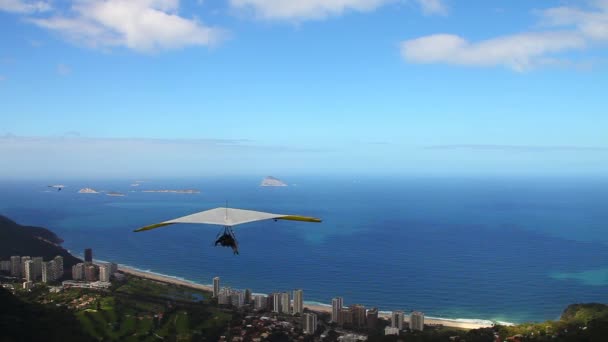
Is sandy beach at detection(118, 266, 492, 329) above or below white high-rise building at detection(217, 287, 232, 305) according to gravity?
below

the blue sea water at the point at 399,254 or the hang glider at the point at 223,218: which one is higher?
the hang glider at the point at 223,218

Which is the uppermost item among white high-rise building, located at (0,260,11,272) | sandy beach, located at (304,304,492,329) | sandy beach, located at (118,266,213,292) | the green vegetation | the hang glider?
the hang glider

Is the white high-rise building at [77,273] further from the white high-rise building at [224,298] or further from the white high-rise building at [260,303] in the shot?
the white high-rise building at [260,303]

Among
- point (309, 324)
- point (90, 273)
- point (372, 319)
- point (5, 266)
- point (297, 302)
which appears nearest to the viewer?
point (309, 324)

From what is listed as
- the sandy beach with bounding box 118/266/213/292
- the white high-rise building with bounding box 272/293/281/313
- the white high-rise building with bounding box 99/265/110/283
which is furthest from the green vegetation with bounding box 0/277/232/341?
the sandy beach with bounding box 118/266/213/292

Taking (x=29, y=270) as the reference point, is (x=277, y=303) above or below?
below

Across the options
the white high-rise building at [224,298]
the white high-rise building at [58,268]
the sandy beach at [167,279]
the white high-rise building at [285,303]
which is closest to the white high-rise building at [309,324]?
the white high-rise building at [285,303]

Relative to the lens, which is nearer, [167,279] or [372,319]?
[372,319]

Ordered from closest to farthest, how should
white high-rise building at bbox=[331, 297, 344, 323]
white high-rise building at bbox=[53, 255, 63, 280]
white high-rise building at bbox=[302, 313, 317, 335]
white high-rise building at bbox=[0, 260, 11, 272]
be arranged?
white high-rise building at bbox=[302, 313, 317, 335] < white high-rise building at bbox=[331, 297, 344, 323] < white high-rise building at bbox=[53, 255, 63, 280] < white high-rise building at bbox=[0, 260, 11, 272]

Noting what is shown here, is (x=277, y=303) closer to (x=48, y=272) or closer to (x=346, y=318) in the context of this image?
(x=346, y=318)

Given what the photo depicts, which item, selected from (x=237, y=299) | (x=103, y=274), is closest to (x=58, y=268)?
(x=103, y=274)

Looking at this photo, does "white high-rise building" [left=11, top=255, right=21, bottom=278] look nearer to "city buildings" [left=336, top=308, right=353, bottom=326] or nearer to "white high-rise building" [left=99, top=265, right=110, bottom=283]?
"white high-rise building" [left=99, top=265, right=110, bottom=283]

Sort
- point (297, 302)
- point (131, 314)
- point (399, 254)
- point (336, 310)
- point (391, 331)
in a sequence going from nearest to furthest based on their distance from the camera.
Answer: point (391, 331) → point (131, 314) → point (336, 310) → point (297, 302) → point (399, 254)
